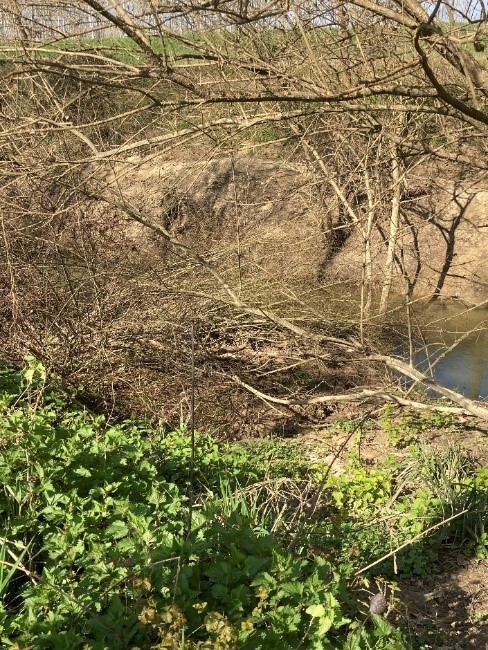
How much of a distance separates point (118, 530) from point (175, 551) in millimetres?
405

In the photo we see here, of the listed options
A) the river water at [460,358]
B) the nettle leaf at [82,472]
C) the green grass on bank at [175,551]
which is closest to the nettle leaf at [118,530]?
the green grass on bank at [175,551]

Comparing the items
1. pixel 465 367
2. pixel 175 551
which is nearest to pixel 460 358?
pixel 465 367

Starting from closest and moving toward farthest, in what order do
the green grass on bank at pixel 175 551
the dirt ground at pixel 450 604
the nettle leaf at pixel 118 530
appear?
the green grass on bank at pixel 175 551 → the nettle leaf at pixel 118 530 → the dirt ground at pixel 450 604

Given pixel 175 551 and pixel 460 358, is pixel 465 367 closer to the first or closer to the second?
pixel 460 358

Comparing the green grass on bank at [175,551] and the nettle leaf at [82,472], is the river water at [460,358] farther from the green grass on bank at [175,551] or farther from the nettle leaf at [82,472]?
the nettle leaf at [82,472]

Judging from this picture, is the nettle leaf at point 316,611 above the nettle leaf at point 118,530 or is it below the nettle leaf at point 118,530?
below

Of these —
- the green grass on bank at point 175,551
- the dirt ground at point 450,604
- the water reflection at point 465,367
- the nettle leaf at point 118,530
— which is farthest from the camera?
the water reflection at point 465,367

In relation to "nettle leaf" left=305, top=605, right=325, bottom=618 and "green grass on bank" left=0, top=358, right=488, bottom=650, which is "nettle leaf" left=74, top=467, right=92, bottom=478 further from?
"nettle leaf" left=305, top=605, right=325, bottom=618

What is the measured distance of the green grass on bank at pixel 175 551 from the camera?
2.62 metres

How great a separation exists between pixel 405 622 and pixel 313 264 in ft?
30.9

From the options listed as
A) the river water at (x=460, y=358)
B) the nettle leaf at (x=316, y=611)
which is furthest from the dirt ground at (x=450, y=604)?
the river water at (x=460, y=358)

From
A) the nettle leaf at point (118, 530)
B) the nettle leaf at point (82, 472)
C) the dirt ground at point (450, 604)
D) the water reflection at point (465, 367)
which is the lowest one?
the water reflection at point (465, 367)

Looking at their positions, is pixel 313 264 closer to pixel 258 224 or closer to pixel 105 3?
pixel 258 224

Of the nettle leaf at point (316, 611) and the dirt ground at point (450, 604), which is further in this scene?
the dirt ground at point (450, 604)
